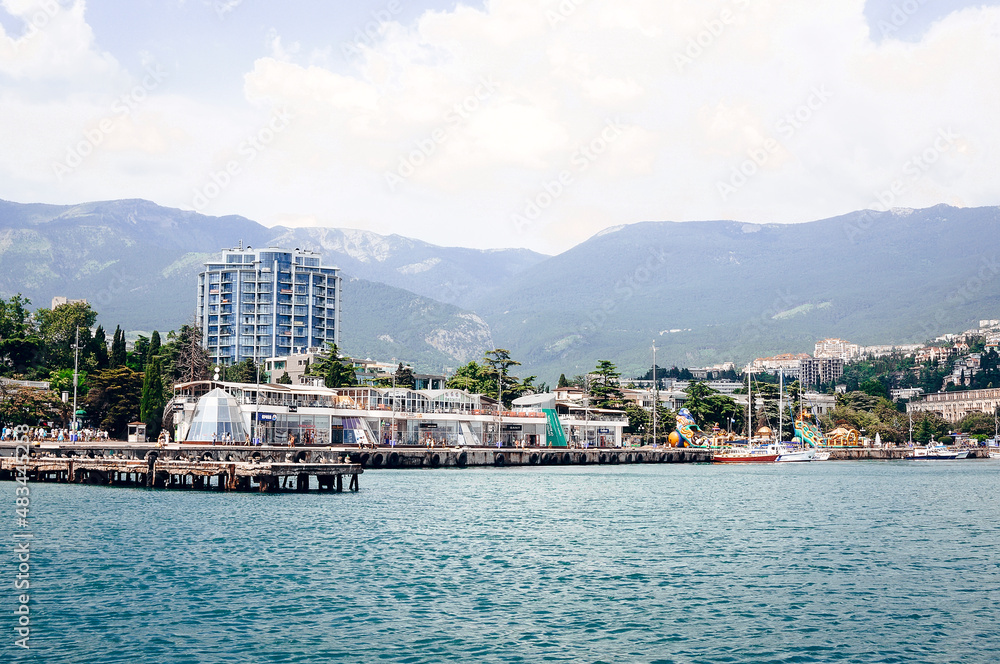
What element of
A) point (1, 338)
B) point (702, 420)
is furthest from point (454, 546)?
point (702, 420)

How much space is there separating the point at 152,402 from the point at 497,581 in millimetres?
72932

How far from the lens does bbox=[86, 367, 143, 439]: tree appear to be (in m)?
101

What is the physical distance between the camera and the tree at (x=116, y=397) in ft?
331

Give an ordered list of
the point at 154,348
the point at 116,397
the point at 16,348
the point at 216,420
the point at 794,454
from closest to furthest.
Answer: the point at 216,420 → the point at 116,397 → the point at 16,348 → the point at 154,348 → the point at 794,454

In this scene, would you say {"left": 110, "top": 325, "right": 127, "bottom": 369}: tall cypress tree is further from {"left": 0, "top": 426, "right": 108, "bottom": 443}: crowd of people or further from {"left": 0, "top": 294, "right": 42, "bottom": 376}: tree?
{"left": 0, "top": 426, "right": 108, "bottom": 443}: crowd of people

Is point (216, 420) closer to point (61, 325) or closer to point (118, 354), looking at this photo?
point (118, 354)

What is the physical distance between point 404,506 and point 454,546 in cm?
1576

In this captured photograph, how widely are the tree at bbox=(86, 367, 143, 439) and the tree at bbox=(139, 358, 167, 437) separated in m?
5.78

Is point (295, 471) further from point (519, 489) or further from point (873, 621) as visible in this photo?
point (873, 621)

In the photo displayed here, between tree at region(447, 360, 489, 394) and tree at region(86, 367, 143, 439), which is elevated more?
tree at region(447, 360, 489, 394)

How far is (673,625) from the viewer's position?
84.9ft

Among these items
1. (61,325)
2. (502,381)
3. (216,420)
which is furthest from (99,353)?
(502,381)

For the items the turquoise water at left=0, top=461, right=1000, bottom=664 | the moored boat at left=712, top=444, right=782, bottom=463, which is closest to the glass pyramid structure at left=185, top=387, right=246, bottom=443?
the turquoise water at left=0, top=461, right=1000, bottom=664

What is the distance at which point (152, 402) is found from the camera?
315ft
